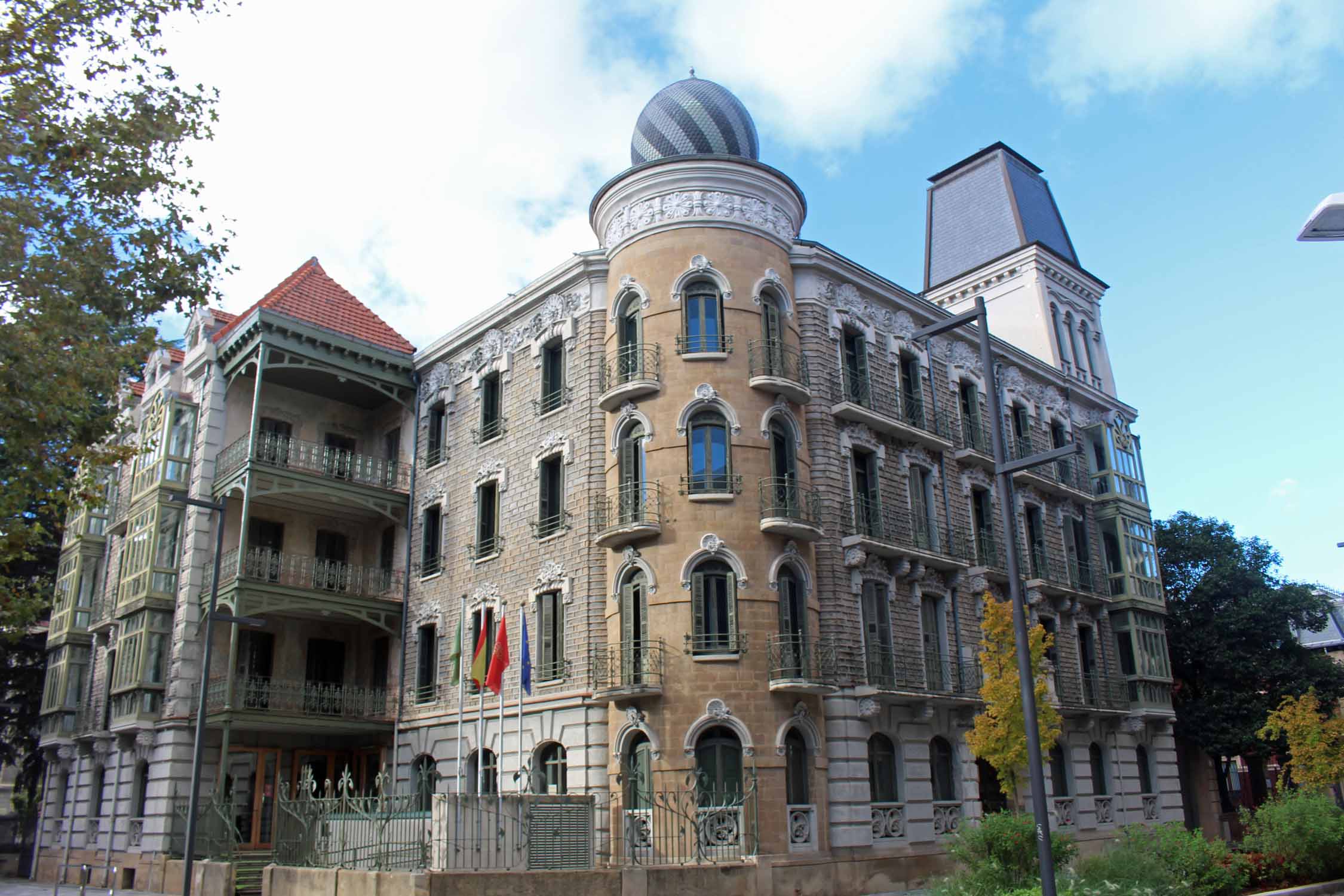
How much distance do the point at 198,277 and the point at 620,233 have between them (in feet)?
36.9

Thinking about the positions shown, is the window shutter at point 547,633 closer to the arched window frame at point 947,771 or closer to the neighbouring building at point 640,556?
the neighbouring building at point 640,556

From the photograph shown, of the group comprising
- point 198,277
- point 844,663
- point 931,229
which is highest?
point 931,229

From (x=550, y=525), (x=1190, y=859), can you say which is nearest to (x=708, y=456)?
(x=550, y=525)

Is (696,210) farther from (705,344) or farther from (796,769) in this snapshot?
(796,769)

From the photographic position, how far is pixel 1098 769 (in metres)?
31.1

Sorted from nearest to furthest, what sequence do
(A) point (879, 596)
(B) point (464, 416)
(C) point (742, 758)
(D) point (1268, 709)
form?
(C) point (742, 758)
(A) point (879, 596)
(B) point (464, 416)
(D) point (1268, 709)

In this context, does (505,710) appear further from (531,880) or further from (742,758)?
(531,880)

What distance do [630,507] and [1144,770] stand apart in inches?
794

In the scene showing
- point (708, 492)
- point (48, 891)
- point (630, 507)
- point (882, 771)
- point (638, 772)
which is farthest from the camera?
point (48, 891)

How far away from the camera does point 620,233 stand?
25.9 meters

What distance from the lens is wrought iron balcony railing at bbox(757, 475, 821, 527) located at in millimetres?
22953

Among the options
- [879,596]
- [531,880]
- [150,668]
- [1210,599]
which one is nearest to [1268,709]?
[1210,599]

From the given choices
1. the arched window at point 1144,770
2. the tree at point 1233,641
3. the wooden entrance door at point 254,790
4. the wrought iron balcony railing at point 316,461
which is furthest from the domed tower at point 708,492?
the tree at point 1233,641

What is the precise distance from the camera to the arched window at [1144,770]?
3284cm
